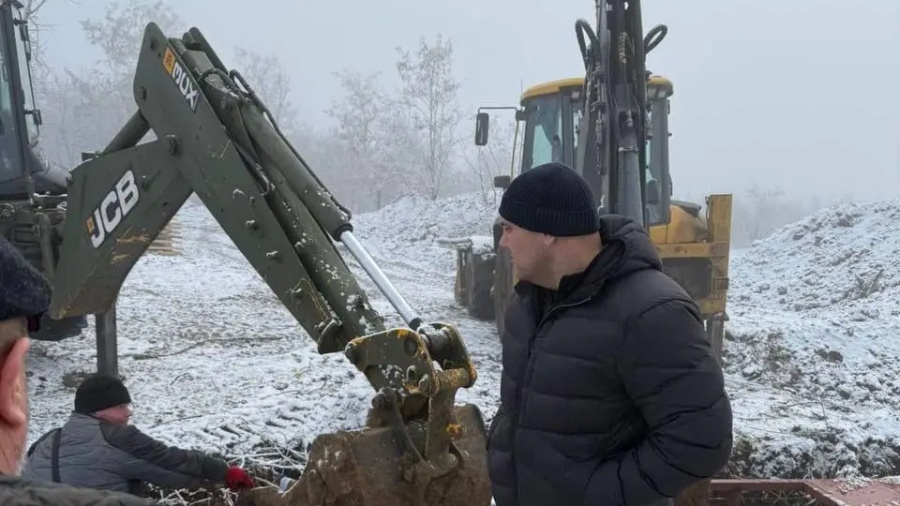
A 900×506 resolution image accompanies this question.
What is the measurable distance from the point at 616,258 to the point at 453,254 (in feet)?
63.3

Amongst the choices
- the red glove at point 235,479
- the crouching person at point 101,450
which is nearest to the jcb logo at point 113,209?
the crouching person at point 101,450

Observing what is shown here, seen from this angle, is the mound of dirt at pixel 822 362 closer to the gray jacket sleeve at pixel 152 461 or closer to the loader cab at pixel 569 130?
the loader cab at pixel 569 130

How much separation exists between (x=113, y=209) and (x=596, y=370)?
2.67m

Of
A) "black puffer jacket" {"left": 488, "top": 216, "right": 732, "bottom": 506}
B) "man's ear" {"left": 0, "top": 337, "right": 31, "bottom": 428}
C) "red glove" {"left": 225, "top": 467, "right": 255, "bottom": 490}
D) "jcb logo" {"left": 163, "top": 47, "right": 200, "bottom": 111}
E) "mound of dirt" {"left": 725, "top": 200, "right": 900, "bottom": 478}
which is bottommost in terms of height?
"mound of dirt" {"left": 725, "top": 200, "right": 900, "bottom": 478}

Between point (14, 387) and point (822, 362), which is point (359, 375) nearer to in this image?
point (822, 362)

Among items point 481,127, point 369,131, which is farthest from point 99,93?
point 481,127

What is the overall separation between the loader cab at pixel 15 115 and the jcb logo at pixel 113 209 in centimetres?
293

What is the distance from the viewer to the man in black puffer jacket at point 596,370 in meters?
1.89

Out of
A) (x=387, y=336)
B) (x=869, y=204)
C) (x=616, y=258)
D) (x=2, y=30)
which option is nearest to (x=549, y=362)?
(x=616, y=258)

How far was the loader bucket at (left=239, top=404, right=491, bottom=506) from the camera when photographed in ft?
8.89

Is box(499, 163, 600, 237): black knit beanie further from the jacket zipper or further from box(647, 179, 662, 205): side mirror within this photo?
box(647, 179, 662, 205): side mirror

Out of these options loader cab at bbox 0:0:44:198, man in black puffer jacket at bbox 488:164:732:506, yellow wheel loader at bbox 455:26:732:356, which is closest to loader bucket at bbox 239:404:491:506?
man in black puffer jacket at bbox 488:164:732:506

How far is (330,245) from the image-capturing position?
124 inches

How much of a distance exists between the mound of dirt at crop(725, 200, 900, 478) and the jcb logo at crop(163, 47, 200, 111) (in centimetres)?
407
